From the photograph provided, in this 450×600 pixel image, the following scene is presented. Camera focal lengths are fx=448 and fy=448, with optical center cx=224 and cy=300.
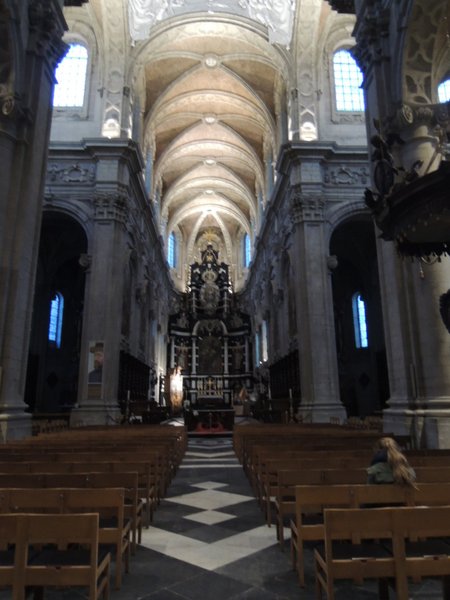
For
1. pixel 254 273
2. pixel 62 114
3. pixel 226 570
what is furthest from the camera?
pixel 254 273

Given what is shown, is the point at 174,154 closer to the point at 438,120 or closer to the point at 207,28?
the point at 207,28

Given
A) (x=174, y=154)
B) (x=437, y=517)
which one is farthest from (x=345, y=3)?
(x=174, y=154)

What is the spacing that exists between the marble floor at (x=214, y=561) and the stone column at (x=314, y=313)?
1105 cm

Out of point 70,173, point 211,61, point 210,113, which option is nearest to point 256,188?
point 210,113

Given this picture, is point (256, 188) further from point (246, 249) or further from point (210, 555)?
point (210, 555)

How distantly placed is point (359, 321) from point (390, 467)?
22.5m

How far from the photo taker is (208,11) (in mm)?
21141

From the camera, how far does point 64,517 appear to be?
229 cm

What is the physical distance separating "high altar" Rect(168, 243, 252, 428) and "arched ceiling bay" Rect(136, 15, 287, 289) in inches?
266

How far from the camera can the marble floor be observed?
315cm

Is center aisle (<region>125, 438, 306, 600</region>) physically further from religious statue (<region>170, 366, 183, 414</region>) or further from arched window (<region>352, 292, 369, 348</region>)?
religious statue (<region>170, 366, 183, 414</region>)

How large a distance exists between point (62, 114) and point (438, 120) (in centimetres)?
1695

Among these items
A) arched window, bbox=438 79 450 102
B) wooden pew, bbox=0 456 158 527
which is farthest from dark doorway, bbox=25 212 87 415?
wooden pew, bbox=0 456 158 527

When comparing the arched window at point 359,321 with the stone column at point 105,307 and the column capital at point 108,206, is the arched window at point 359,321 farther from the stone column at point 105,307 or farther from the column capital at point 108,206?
the column capital at point 108,206
